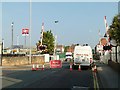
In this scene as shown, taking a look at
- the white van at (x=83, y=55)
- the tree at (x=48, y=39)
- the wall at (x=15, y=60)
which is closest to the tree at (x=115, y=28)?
the white van at (x=83, y=55)

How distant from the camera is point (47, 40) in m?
103

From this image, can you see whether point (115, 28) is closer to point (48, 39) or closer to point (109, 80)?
point (109, 80)

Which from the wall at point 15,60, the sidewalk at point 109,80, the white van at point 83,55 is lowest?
the sidewalk at point 109,80

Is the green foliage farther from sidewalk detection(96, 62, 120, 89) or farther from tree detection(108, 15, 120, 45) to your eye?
sidewalk detection(96, 62, 120, 89)

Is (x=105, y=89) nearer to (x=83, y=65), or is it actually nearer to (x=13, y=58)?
(x=83, y=65)

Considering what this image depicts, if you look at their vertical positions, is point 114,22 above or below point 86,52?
above

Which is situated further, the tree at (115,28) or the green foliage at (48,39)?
the green foliage at (48,39)

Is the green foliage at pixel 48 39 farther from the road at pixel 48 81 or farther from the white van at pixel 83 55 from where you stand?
the road at pixel 48 81

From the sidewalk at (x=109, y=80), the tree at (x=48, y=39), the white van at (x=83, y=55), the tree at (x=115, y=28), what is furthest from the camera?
the tree at (x=48, y=39)

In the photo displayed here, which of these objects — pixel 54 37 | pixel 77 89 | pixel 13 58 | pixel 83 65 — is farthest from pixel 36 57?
pixel 77 89

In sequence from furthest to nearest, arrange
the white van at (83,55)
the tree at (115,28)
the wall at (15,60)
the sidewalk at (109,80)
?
the wall at (15,60), the white van at (83,55), the tree at (115,28), the sidewalk at (109,80)

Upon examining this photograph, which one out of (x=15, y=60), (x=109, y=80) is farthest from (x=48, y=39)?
(x=109, y=80)

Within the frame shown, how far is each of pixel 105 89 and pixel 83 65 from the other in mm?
26680

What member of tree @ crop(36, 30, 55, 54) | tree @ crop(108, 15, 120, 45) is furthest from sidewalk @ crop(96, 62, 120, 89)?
tree @ crop(36, 30, 55, 54)
